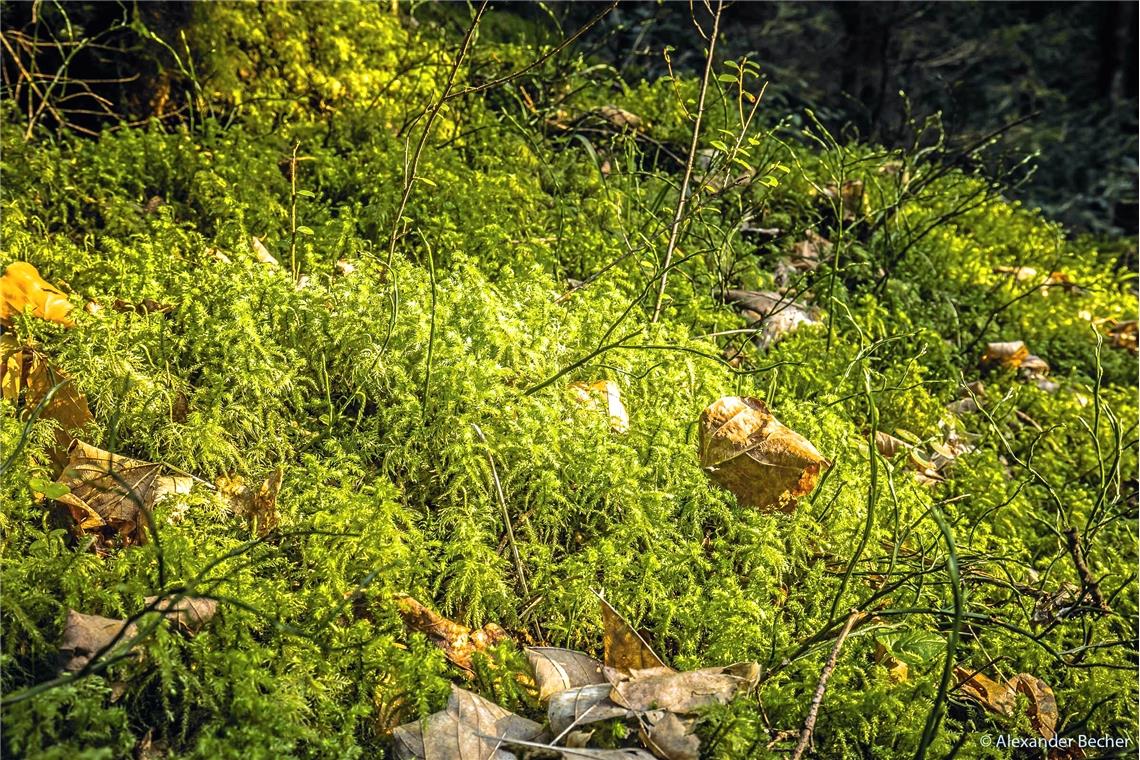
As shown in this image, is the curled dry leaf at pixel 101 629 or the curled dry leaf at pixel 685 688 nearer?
the curled dry leaf at pixel 101 629

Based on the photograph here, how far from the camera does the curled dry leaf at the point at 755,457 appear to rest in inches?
87.9

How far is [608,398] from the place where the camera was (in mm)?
2447

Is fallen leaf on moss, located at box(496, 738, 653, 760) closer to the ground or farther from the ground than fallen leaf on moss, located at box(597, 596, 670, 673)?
farther from the ground

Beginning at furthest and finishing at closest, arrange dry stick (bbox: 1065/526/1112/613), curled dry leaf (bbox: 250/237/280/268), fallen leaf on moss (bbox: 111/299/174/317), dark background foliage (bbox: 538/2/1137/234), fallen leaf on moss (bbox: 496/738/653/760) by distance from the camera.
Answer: dark background foliage (bbox: 538/2/1137/234)
curled dry leaf (bbox: 250/237/280/268)
fallen leaf on moss (bbox: 111/299/174/317)
dry stick (bbox: 1065/526/1112/613)
fallen leaf on moss (bbox: 496/738/653/760)

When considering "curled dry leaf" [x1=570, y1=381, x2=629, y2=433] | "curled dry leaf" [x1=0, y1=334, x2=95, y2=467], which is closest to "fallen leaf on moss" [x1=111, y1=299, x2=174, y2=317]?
"curled dry leaf" [x1=0, y1=334, x2=95, y2=467]

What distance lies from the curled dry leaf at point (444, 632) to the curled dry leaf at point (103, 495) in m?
0.53

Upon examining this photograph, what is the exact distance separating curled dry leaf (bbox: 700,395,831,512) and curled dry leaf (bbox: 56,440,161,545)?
1253mm

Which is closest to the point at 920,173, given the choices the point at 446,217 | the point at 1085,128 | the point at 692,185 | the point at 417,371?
the point at 692,185

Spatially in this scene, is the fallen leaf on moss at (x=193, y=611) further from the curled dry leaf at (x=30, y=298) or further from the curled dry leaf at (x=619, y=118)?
the curled dry leaf at (x=619, y=118)

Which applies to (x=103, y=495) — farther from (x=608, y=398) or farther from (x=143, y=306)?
(x=608, y=398)

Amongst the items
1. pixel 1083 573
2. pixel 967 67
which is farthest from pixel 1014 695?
pixel 967 67

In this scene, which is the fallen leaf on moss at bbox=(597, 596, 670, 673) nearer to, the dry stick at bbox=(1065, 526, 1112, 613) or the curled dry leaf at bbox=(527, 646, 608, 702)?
the curled dry leaf at bbox=(527, 646, 608, 702)

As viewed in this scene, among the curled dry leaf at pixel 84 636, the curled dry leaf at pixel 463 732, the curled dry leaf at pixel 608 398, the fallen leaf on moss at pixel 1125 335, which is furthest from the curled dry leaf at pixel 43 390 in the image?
the fallen leaf on moss at pixel 1125 335

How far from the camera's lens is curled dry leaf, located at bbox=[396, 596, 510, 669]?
1.84 meters
